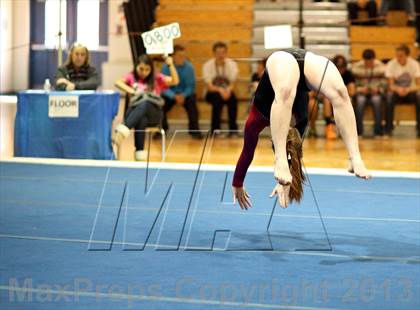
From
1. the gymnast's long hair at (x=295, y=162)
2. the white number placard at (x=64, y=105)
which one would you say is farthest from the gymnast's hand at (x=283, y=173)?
the white number placard at (x=64, y=105)

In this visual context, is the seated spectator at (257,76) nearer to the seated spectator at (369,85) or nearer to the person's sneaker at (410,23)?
the seated spectator at (369,85)

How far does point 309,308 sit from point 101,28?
15.5m

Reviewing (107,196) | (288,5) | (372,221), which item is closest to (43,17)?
(288,5)

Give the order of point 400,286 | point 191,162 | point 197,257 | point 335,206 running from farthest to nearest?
point 191,162, point 335,206, point 197,257, point 400,286

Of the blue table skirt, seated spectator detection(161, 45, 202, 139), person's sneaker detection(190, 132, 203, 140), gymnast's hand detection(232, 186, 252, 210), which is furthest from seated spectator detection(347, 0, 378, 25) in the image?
gymnast's hand detection(232, 186, 252, 210)

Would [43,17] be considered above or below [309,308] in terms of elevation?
above

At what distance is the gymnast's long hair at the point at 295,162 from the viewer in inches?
167

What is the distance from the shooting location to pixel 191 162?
318 inches

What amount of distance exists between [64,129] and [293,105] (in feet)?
13.1

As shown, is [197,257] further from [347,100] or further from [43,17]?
[43,17]

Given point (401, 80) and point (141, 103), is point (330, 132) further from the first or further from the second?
point (141, 103)

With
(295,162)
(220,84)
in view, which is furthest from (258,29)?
(295,162)

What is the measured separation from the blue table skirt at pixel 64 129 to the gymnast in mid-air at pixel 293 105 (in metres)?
3.76

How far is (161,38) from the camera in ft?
26.6
